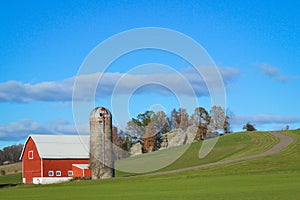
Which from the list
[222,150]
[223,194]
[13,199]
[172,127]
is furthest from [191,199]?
[172,127]

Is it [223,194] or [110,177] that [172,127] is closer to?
[110,177]

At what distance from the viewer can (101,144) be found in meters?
59.7

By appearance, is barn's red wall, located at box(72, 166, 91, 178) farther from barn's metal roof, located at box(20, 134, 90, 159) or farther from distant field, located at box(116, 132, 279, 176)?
distant field, located at box(116, 132, 279, 176)

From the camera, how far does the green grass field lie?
97.6 feet

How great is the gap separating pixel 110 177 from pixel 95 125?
18.4ft

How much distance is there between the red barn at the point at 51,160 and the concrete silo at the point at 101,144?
19.7m

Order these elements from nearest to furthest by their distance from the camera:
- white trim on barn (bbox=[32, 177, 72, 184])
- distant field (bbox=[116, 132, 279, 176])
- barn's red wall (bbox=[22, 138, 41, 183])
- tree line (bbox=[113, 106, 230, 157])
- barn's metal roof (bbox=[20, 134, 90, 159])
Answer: distant field (bbox=[116, 132, 279, 176]), white trim on barn (bbox=[32, 177, 72, 184]), barn's red wall (bbox=[22, 138, 41, 183]), barn's metal roof (bbox=[20, 134, 90, 159]), tree line (bbox=[113, 106, 230, 157])

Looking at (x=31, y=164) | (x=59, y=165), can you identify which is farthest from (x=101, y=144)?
(x=31, y=164)

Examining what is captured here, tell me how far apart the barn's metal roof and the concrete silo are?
23.3 m

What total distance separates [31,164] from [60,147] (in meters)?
4.89

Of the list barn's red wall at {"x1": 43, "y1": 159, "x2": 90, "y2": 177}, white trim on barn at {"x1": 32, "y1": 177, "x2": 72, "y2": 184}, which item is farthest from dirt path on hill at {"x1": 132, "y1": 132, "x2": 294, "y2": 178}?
barn's red wall at {"x1": 43, "y1": 159, "x2": 90, "y2": 177}

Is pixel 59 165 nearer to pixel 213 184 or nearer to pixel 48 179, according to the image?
pixel 48 179

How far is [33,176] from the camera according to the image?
82688mm

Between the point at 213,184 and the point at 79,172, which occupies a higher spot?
the point at 79,172
